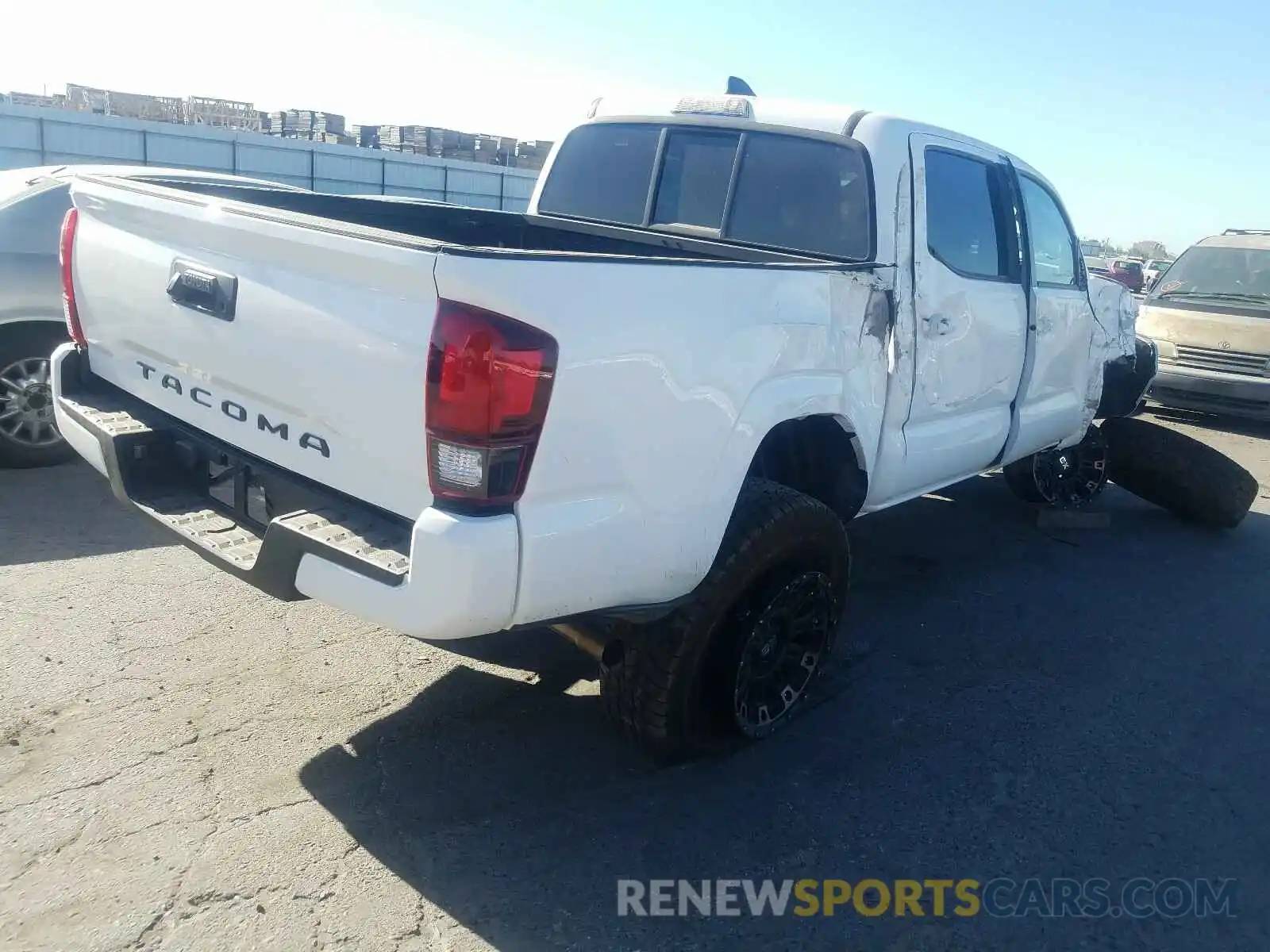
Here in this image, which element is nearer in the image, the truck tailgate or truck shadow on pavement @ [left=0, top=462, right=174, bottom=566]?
the truck tailgate

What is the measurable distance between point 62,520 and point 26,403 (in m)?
0.91

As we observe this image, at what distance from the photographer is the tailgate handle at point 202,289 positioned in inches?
109

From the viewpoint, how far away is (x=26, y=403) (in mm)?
5438

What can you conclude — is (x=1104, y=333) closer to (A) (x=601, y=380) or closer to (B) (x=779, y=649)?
(B) (x=779, y=649)

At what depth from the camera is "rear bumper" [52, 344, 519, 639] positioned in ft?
7.61

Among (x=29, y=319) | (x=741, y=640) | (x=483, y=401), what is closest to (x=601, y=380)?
(x=483, y=401)

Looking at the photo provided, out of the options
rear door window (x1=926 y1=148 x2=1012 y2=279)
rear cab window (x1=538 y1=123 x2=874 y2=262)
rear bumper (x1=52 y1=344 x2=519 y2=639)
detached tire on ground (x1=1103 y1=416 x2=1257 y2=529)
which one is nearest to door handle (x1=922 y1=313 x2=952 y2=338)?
rear door window (x1=926 y1=148 x2=1012 y2=279)

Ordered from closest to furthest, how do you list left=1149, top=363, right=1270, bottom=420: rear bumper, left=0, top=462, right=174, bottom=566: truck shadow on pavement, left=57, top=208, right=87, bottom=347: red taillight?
left=57, top=208, right=87, bottom=347: red taillight < left=0, top=462, right=174, bottom=566: truck shadow on pavement < left=1149, top=363, right=1270, bottom=420: rear bumper

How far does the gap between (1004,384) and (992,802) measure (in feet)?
7.21

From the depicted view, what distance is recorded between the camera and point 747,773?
129 inches

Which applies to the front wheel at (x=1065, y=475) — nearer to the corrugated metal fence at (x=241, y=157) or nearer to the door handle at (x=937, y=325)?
the door handle at (x=937, y=325)

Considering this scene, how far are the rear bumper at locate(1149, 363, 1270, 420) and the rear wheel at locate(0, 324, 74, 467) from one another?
9399 mm

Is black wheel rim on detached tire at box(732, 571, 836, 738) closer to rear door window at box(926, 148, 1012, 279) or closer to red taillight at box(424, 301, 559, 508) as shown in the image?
red taillight at box(424, 301, 559, 508)

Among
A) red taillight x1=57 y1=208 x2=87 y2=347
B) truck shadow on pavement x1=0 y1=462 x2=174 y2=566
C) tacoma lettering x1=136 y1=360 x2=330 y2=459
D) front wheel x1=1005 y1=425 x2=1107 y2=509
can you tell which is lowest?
truck shadow on pavement x1=0 y1=462 x2=174 y2=566
